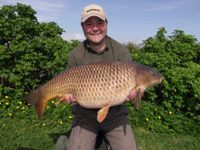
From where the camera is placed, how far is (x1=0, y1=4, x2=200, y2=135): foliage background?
7176mm

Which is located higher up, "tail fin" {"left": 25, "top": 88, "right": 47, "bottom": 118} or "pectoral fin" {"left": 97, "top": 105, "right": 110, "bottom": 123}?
"tail fin" {"left": 25, "top": 88, "right": 47, "bottom": 118}

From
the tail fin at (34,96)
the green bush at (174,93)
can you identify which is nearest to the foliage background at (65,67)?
the green bush at (174,93)

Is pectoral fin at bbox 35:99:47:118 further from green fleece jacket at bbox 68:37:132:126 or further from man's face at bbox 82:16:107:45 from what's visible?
man's face at bbox 82:16:107:45

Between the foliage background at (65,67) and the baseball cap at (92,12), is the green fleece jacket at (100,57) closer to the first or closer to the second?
the baseball cap at (92,12)

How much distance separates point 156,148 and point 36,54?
9.13 ft

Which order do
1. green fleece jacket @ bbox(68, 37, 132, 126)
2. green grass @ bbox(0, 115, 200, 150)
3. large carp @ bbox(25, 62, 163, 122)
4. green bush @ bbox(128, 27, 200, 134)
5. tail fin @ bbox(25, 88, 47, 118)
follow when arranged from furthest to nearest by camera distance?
green bush @ bbox(128, 27, 200, 134), green grass @ bbox(0, 115, 200, 150), green fleece jacket @ bbox(68, 37, 132, 126), tail fin @ bbox(25, 88, 47, 118), large carp @ bbox(25, 62, 163, 122)

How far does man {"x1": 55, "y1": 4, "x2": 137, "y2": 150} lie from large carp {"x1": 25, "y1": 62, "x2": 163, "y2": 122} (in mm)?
386

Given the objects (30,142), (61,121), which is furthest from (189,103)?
Result: (30,142)

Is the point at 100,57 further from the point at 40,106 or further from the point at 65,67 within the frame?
the point at 65,67

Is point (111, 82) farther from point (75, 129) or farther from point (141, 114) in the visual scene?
point (141, 114)

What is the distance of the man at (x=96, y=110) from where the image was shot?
4426 mm

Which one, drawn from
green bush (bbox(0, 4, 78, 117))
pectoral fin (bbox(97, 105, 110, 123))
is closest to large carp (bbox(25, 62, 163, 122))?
pectoral fin (bbox(97, 105, 110, 123))

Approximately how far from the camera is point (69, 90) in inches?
165

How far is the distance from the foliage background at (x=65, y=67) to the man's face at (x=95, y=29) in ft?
9.77
